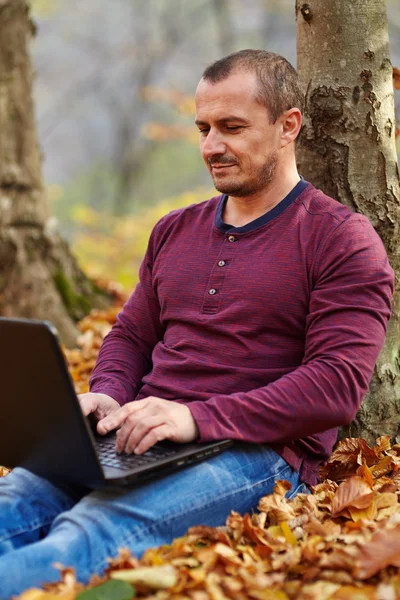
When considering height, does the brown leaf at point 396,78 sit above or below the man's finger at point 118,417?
above

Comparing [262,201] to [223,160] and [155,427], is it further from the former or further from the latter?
[155,427]

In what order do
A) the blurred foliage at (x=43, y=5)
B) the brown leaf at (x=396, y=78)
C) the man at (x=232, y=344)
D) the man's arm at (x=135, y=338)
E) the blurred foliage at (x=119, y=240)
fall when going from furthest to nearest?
the blurred foliage at (x=43, y=5), the blurred foliage at (x=119, y=240), the brown leaf at (x=396, y=78), the man's arm at (x=135, y=338), the man at (x=232, y=344)

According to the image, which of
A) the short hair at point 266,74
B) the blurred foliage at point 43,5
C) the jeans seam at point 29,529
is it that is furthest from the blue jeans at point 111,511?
the blurred foliage at point 43,5

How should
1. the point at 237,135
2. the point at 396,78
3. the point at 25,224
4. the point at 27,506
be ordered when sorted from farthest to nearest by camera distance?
the point at 25,224 → the point at 396,78 → the point at 237,135 → the point at 27,506

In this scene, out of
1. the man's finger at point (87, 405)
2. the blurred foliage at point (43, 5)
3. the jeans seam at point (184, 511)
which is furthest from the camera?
the blurred foliage at point (43, 5)

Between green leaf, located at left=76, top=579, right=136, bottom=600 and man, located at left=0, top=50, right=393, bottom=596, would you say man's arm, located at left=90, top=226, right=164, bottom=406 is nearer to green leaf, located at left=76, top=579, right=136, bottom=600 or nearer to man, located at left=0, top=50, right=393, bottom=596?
man, located at left=0, top=50, right=393, bottom=596

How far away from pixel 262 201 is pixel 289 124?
12.3 inches

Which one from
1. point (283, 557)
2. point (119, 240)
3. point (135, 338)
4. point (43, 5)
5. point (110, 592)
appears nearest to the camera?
point (110, 592)

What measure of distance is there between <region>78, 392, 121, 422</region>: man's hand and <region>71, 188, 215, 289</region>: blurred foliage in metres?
9.84

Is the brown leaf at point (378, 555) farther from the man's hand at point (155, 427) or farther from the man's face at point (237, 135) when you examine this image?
the man's face at point (237, 135)

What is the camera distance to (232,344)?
2.84 meters

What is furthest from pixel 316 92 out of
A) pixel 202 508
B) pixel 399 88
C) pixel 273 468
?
pixel 202 508

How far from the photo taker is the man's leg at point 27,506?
2508 millimetres

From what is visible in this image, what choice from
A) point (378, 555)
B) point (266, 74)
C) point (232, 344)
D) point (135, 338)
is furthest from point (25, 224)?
point (378, 555)
